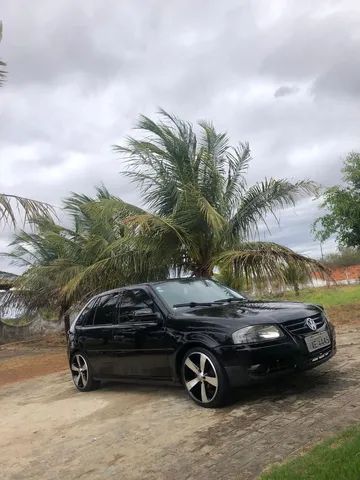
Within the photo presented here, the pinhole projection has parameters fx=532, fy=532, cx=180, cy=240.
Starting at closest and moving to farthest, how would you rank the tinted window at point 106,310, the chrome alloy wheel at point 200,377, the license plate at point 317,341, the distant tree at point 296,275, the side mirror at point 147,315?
the chrome alloy wheel at point 200,377 < the license plate at point 317,341 < the side mirror at point 147,315 < the tinted window at point 106,310 < the distant tree at point 296,275

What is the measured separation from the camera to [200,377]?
6.21 m

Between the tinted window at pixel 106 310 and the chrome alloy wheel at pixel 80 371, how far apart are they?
74cm

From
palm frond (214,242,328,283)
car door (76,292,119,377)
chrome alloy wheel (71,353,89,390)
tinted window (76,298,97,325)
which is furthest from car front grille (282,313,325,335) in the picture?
palm frond (214,242,328,283)

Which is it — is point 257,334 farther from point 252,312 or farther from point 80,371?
point 80,371

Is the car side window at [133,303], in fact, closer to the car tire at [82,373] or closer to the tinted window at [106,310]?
the tinted window at [106,310]

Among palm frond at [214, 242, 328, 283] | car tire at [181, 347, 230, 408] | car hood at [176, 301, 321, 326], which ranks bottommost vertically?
car tire at [181, 347, 230, 408]

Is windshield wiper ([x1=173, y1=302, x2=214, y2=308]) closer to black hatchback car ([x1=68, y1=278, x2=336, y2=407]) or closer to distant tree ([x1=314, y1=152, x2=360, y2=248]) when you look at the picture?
black hatchback car ([x1=68, y1=278, x2=336, y2=407])

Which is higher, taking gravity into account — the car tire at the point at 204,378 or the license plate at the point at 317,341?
the license plate at the point at 317,341

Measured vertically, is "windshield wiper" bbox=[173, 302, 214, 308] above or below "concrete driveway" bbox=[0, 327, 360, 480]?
above

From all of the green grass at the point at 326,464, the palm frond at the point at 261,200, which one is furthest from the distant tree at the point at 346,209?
the green grass at the point at 326,464

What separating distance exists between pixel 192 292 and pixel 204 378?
64.1 inches

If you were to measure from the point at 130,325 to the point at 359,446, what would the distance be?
3.83 m

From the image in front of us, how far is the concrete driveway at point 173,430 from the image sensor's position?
15.4ft

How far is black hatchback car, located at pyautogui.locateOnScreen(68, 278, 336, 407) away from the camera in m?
5.98
